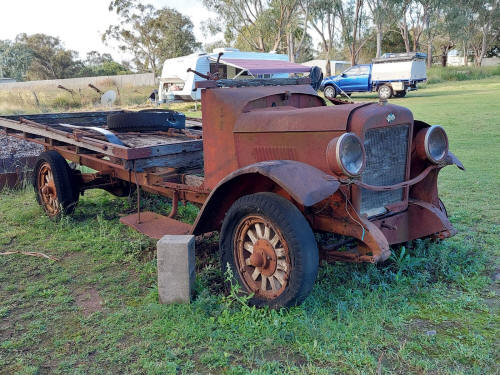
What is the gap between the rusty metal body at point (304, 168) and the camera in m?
3.07

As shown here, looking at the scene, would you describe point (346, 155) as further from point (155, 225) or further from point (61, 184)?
point (61, 184)

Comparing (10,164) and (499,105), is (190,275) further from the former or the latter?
(499,105)

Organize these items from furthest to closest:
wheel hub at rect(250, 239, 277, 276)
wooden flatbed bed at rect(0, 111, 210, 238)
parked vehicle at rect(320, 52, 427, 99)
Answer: parked vehicle at rect(320, 52, 427, 99), wooden flatbed bed at rect(0, 111, 210, 238), wheel hub at rect(250, 239, 277, 276)

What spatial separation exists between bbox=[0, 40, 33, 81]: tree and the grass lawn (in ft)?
165

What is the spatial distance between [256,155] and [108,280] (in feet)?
5.57

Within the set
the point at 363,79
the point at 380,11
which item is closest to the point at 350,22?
the point at 380,11

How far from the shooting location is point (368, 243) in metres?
3.02

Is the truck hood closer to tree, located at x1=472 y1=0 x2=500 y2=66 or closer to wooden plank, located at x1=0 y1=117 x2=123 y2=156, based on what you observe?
wooden plank, located at x1=0 y1=117 x2=123 y2=156

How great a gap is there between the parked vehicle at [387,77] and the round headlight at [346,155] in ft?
68.7

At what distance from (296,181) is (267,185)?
627 millimetres

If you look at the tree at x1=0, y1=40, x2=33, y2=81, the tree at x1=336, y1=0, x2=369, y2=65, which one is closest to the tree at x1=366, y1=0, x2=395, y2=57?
the tree at x1=336, y1=0, x2=369, y2=65

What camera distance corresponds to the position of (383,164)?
11.3 ft

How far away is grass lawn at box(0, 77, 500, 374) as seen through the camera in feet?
8.63

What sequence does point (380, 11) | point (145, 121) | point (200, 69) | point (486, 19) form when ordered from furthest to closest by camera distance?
1. point (486, 19)
2. point (380, 11)
3. point (200, 69)
4. point (145, 121)
